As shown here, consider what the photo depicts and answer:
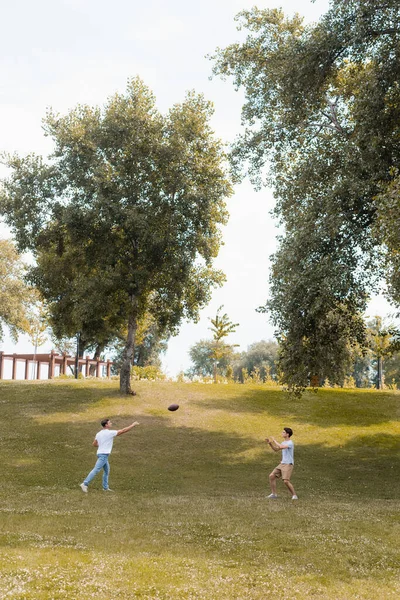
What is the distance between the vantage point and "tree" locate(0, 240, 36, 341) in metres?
57.9

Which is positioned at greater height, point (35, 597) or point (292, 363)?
point (292, 363)

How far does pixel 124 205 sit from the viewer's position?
37375 millimetres

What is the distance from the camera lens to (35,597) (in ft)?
28.0

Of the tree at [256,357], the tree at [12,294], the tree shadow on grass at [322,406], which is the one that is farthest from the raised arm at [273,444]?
the tree at [256,357]

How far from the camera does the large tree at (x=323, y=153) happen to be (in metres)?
25.2

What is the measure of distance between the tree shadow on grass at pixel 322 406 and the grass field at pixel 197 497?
14cm

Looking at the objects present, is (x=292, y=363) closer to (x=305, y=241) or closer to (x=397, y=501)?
(x=305, y=241)

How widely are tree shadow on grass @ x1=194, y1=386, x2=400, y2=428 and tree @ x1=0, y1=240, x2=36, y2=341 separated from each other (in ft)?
87.7

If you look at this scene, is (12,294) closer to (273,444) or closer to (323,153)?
(323,153)

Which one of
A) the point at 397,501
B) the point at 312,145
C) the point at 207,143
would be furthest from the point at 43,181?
the point at 397,501

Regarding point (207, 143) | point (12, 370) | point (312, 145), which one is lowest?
point (12, 370)

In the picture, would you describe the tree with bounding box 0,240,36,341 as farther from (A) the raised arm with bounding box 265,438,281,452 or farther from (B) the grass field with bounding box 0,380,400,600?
(A) the raised arm with bounding box 265,438,281,452

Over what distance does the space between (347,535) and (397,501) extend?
344 inches

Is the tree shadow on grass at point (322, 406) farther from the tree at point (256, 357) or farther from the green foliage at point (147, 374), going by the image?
the tree at point (256, 357)
